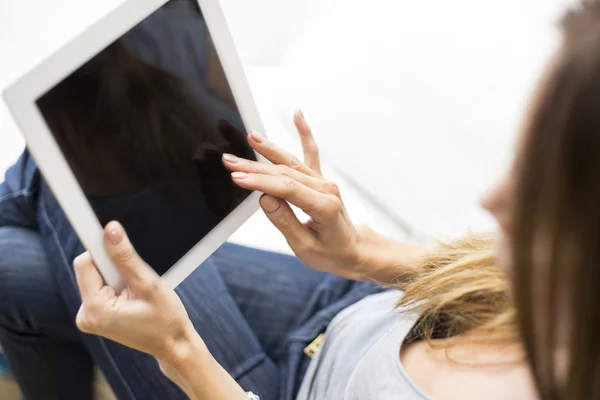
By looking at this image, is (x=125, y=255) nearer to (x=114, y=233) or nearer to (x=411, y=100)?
(x=114, y=233)

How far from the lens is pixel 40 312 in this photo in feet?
2.26

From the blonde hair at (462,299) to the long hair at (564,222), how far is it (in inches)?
6.4

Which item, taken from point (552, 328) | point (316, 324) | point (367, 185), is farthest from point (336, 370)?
point (367, 185)

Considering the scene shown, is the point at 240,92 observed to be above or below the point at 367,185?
above

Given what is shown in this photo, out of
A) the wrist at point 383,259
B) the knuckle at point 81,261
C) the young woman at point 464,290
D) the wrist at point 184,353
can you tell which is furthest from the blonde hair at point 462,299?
the knuckle at point 81,261

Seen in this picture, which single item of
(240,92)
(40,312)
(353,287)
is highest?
(240,92)

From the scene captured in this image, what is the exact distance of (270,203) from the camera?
607 millimetres

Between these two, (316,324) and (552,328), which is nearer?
(552,328)

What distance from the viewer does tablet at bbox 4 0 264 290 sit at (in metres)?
0.45

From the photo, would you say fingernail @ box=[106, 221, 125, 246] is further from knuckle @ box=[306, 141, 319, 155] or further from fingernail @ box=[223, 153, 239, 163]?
knuckle @ box=[306, 141, 319, 155]

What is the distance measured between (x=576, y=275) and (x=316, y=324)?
0.41m

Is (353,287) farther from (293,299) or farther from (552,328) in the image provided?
(552,328)

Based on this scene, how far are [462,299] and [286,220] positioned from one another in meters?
0.20

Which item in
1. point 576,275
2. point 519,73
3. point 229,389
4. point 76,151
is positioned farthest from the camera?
point 519,73
